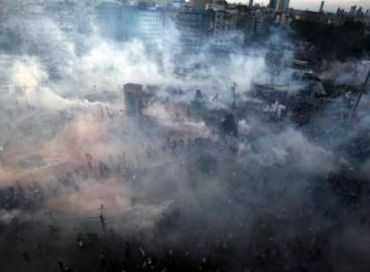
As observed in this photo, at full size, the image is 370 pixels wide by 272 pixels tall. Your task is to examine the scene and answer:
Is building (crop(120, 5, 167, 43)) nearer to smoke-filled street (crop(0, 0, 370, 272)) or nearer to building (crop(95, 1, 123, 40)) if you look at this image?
building (crop(95, 1, 123, 40))

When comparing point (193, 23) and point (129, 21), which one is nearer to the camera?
point (129, 21)

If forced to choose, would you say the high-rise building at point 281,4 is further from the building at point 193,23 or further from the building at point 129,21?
the building at point 129,21

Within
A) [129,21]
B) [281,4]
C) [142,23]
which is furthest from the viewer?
[281,4]

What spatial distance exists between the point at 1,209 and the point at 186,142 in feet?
55.4

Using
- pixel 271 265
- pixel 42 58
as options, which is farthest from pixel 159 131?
pixel 42 58

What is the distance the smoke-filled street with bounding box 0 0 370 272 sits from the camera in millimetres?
21109

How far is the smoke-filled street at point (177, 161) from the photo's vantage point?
2111cm

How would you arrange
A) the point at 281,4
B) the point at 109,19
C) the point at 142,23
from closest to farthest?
the point at 109,19 < the point at 142,23 < the point at 281,4

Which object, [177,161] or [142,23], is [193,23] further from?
[177,161]

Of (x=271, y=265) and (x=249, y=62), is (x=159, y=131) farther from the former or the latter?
(x=249, y=62)

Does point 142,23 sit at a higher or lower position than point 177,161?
higher

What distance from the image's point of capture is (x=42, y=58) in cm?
5759

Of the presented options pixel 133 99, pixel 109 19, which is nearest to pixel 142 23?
pixel 109 19

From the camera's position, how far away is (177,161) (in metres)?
29.4
